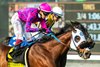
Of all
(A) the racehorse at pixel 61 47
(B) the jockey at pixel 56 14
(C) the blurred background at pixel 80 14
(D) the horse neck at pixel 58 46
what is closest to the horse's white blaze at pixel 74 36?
(A) the racehorse at pixel 61 47

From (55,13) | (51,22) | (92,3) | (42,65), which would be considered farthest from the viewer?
(92,3)

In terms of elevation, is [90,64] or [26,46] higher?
[26,46]

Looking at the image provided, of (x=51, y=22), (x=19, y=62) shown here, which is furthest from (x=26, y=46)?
(x=51, y=22)

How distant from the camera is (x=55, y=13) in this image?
6613 millimetres

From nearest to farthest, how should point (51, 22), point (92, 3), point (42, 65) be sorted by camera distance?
1. point (42, 65)
2. point (51, 22)
3. point (92, 3)

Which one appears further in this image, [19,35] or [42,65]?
[19,35]

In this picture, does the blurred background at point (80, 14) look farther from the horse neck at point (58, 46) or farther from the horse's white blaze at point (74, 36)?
the horse's white blaze at point (74, 36)

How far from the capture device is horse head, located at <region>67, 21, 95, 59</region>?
616 cm

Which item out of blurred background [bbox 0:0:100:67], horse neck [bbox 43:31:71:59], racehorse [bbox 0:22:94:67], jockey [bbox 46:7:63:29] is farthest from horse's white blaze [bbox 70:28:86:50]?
blurred background [bbox 0:0:100:67]

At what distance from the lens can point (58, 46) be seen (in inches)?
251

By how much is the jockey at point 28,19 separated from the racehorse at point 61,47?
0.85ft

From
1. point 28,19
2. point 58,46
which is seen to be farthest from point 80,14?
point 58,46

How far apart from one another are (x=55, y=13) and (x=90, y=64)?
4235 mm

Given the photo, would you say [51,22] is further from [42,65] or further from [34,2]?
[34,2]
